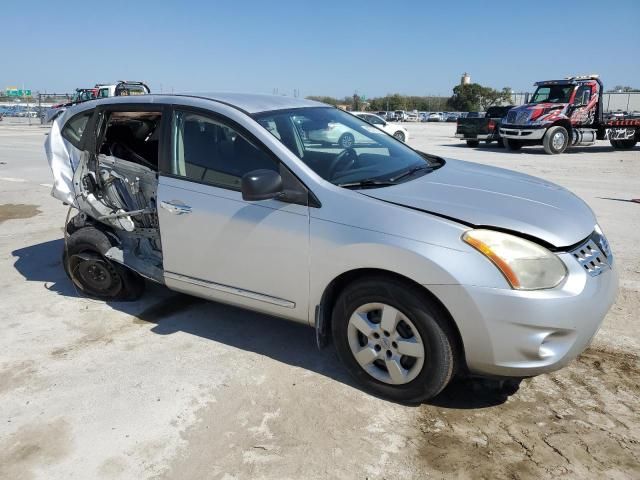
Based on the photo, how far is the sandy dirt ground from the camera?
254 centimetres

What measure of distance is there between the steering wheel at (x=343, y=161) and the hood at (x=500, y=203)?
1.10 feet

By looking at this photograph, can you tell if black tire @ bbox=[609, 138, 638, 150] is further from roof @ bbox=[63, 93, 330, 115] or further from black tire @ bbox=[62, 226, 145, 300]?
black tire @ bbox=[62, 226, 145, 300]

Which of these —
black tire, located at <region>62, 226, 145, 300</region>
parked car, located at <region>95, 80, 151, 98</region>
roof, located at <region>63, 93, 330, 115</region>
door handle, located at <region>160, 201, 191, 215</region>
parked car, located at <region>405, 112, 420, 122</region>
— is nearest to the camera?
door handle, located at <region>160, 201, 191, 215</region>

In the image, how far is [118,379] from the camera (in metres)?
3.31

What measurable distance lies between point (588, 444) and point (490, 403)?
0.54 meters

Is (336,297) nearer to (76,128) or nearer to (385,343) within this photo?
Result: (385,343)

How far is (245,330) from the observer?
3.97 m

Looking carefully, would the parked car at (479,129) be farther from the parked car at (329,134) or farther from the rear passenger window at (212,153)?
the rear passenger window at (212,153)

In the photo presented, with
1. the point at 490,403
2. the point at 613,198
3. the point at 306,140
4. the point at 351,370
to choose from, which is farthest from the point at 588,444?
the point at 613,198

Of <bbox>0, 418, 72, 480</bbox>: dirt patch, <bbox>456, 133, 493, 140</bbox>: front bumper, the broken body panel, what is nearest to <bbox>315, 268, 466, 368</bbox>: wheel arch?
<bbox>0, 418, 72, 480</bbox>: dirt patch

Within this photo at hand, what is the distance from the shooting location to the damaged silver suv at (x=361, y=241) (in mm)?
2625

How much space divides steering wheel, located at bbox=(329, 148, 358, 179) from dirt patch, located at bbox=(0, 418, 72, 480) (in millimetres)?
2080

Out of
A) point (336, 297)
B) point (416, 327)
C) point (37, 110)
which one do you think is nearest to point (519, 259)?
point (416, 327)

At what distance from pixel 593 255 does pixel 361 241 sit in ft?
4.20
